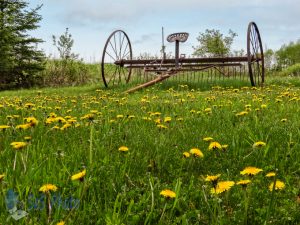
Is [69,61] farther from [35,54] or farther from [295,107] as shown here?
[295,107]

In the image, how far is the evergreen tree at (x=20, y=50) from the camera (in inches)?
693

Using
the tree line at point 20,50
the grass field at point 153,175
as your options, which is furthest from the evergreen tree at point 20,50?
the grass field at point 153,175

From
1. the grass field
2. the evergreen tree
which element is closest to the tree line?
the evergreen tree

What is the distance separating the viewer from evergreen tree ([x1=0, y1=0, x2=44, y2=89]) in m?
17.6

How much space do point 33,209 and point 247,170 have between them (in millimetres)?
881

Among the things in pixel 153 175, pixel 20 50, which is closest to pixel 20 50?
pixel 20 50

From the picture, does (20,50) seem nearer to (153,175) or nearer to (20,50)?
(20,50)

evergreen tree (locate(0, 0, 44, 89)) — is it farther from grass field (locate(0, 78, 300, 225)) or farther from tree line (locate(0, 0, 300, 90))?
grass field (locate(0, 78, 300, 225))

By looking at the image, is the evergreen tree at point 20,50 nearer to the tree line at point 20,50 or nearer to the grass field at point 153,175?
the tree line at point 20,50

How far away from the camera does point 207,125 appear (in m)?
3.80

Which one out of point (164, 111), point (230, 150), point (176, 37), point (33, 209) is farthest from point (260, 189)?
point (176, 37)

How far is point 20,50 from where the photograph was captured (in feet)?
59.3

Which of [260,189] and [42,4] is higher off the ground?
[42,4]

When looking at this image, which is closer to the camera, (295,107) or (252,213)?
(252,213)
